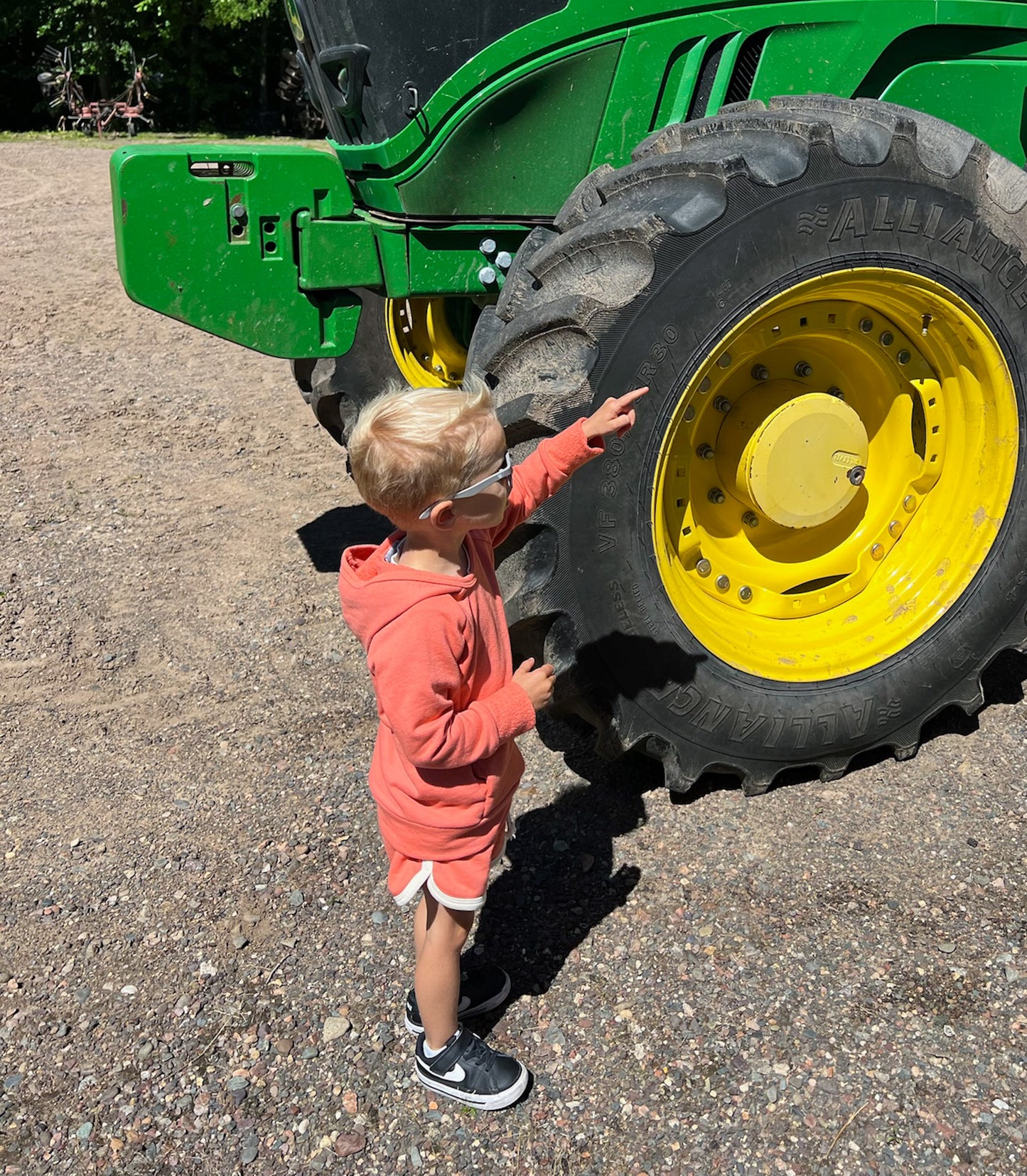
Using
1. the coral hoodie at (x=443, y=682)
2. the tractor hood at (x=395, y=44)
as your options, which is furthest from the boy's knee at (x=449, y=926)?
the tractor hood at (x=395, y=44)

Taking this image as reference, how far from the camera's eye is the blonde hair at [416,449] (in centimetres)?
186

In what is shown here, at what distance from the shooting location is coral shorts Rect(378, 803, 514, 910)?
2.05m

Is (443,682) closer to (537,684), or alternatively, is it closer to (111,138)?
(537,684)

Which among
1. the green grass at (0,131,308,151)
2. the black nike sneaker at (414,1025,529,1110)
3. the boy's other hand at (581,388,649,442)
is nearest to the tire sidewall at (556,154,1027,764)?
the boy's other hand at (581,388,649,442)

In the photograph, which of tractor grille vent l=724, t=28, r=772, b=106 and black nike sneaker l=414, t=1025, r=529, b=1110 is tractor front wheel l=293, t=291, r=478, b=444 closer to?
tractor grille vent l=724, t=28, r=772, b=106

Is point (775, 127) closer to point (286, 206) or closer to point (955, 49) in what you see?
point (955, 49)

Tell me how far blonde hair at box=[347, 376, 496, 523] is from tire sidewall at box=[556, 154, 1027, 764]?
600mm

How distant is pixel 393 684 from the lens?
1.86 meters

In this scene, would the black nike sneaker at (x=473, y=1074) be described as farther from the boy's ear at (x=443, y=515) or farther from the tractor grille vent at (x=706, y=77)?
the tractor grille vent at (x=706, y=77)

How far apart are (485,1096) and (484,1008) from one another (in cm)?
23

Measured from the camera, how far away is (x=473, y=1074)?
2121 millimetres

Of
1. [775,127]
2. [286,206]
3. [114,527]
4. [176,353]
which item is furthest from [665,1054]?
[176,353]

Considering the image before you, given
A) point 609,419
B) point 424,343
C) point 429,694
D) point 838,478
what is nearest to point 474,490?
point 429,694

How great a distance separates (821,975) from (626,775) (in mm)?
785
